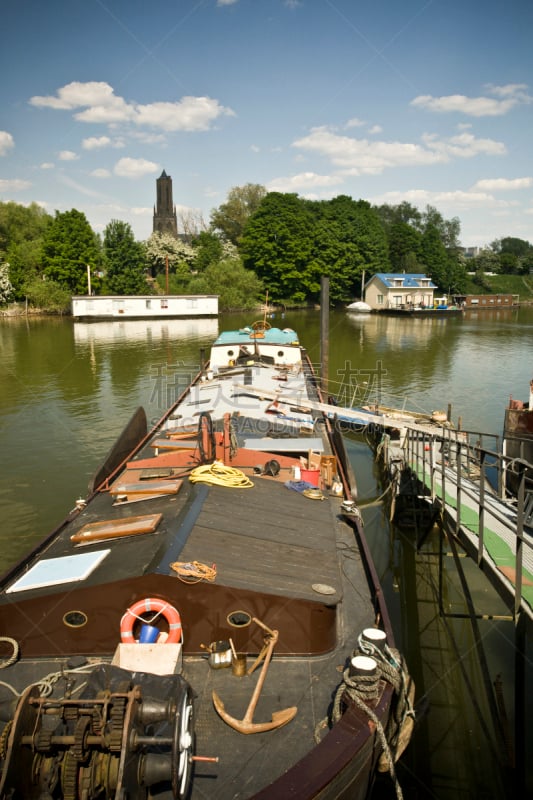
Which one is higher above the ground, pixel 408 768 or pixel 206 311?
pixel 206 311

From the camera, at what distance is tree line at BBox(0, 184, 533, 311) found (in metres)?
72.6

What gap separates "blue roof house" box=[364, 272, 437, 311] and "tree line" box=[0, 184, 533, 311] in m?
6.38

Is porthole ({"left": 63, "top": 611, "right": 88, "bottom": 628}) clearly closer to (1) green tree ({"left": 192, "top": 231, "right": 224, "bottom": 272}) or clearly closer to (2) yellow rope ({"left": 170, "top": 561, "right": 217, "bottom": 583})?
(2) yellow rope ({"left": 170, "top": 561, "right": 217, "bottom": 583})

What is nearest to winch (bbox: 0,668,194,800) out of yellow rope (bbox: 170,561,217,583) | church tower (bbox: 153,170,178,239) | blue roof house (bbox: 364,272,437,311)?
yellow rope (bbox: 170,561,217,583)

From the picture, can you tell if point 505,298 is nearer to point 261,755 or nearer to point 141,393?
point 141,393

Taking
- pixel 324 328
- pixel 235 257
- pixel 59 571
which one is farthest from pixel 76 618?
pixel 235 257

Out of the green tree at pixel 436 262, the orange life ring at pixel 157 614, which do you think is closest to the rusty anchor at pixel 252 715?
the orange life ring at pixel 157 614

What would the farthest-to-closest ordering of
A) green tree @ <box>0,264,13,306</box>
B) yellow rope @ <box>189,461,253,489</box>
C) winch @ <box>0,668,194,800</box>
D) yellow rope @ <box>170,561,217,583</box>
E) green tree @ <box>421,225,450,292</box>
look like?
green tree @ <box>421,225,450,292</box> < green tree @ <box>0,264,13,306</box> < yellow rope @ <box>189,461,253,489</box> < yellow rope @ <box>170,561,217,583</box> < winch @ <box>0,668,194,800</box>

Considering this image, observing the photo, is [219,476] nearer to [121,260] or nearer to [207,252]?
[121,260]

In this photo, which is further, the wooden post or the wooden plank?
the wooden post

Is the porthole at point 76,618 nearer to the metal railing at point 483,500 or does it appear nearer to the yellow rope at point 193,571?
the yellow rope at point 193,571

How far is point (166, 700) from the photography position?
201 inches

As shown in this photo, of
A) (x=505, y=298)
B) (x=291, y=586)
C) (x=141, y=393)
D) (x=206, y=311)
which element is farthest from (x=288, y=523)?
(x=505, y=298)

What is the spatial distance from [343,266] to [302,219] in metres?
10.0
